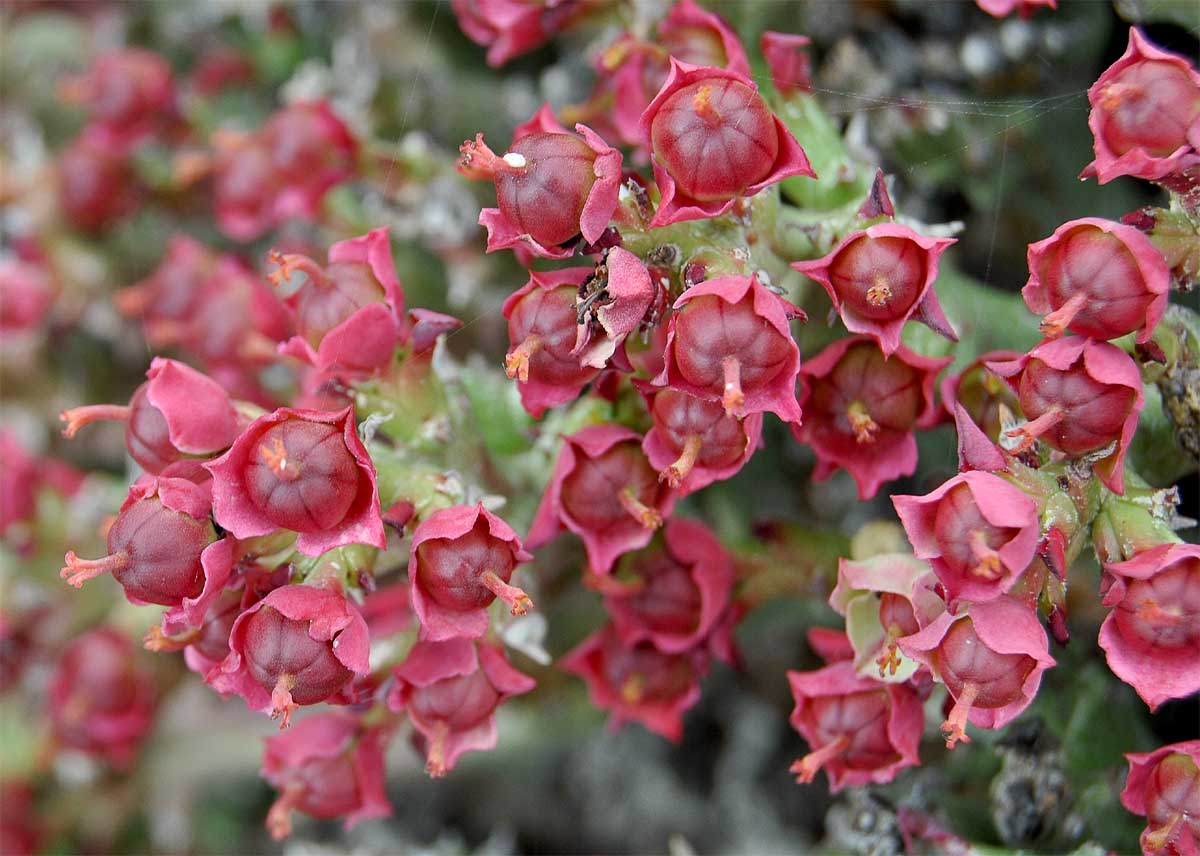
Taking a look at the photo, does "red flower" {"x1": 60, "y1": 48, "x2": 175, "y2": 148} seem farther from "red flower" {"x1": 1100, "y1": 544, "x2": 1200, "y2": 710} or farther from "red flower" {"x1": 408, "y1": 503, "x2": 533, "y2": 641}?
"red flower" {"x1": 1100, "y1": 544, "x2": 1200, "y2": 710}

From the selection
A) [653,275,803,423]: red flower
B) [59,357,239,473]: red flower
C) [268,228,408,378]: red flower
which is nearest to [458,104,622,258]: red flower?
[653,275,803,423]: red flower

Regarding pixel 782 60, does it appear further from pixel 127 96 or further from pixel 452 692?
pixel 127 96

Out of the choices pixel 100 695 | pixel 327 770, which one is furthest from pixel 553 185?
pixel 100 695

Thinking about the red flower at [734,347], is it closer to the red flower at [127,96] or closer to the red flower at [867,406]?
the red flower at [867,406]

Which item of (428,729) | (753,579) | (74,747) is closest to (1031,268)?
(753,579)

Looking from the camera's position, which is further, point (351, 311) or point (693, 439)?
point (351, 311)
